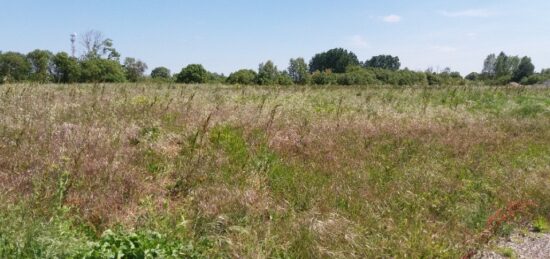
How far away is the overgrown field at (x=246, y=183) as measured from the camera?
4.45m

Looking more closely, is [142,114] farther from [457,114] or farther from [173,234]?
[457,114]

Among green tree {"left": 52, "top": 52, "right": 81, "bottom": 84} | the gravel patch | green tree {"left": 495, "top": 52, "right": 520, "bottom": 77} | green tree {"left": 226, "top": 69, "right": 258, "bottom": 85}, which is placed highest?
green tree {"left": 495, "top": 52, "right": 520, "bottom": 77}

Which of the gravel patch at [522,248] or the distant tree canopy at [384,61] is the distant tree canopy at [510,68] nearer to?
the distant tree canopy at [384,61]

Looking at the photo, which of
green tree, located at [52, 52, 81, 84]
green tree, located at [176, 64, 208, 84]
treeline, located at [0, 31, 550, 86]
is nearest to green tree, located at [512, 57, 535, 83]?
treeline, located at [0, 31, 550, 86]

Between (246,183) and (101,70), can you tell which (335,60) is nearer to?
(101,70)

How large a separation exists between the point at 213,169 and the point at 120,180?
1425mm

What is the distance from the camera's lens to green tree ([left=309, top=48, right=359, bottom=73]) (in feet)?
400

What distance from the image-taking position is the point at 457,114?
536 inches

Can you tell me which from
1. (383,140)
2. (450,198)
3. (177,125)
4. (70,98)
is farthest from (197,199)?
(70,98)

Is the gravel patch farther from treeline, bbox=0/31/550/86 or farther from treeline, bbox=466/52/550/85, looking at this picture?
treeline, bbox=466/52/550/85

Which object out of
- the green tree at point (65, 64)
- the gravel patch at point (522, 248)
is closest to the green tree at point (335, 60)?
the green tree at point (65, 64)

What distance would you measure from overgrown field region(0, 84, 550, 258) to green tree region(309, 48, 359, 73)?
11300cm

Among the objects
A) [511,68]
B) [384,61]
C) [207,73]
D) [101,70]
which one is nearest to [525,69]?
[511,68]

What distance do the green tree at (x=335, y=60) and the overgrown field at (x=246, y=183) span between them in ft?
371
